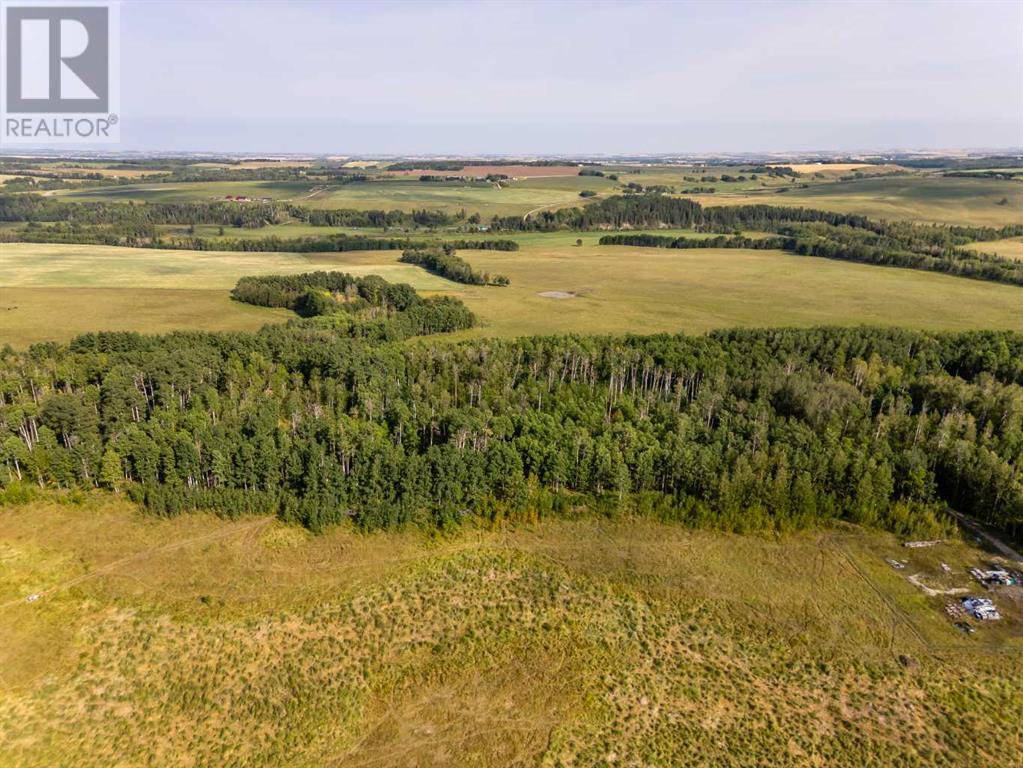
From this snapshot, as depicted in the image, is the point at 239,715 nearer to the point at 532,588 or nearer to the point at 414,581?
the point at 414,581

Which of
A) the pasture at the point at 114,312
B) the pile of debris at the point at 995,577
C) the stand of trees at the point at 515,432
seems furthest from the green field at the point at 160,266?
the pile of debris at the point at 995,577

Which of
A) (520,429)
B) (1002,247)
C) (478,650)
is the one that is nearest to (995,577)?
(478,650)

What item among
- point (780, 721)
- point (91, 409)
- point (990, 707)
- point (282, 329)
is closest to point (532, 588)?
point (780, 721)

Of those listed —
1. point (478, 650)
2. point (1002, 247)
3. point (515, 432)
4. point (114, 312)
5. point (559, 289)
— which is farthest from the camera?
point (1002, 247)

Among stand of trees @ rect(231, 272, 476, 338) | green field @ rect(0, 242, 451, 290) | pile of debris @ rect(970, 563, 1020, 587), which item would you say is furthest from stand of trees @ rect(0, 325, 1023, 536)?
green field @ rect(0, 242, 451, 290)

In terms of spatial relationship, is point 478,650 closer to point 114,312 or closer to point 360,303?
point 360,303
